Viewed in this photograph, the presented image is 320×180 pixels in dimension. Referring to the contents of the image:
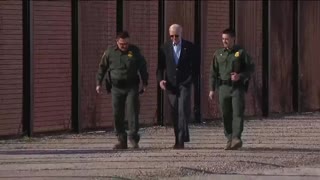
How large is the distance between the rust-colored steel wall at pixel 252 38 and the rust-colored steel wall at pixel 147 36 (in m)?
2.67

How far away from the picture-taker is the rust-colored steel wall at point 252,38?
2212 cm

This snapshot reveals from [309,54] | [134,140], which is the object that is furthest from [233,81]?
[309,54]

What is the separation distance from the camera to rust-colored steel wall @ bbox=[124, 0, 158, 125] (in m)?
19.4

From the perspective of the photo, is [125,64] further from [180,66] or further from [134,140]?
[134,140]

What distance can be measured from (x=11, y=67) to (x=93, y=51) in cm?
205

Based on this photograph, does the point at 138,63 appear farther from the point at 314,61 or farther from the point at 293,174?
the point at 314,61

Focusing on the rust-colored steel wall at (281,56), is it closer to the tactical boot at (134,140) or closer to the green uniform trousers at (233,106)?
the green uniform trousers at (233,106)

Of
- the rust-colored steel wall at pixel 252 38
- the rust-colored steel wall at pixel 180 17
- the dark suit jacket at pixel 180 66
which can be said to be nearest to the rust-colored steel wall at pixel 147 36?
the rust-colored steel wall at pixel 180 17

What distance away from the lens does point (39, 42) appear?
17.4m

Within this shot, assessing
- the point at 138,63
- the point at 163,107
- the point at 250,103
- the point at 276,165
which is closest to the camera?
the point at 276,165

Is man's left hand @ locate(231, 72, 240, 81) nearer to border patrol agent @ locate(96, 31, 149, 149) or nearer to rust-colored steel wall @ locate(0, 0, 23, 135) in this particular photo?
border patrol agent @ locate(96, 31, 149, 149)

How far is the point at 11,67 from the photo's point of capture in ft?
55.5

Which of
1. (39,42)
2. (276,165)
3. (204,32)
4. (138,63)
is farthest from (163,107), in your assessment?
(276,165)

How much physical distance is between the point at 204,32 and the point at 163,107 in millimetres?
1968
